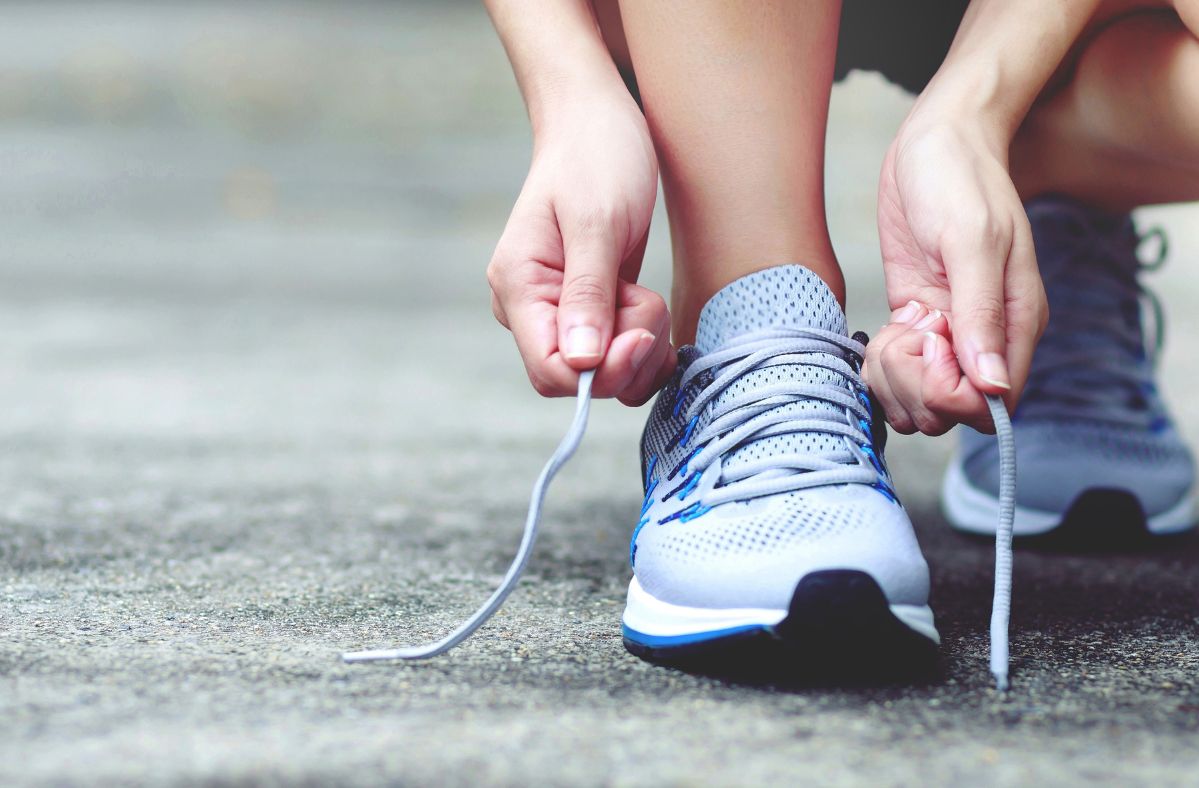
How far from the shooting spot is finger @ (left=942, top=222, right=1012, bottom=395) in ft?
2.14

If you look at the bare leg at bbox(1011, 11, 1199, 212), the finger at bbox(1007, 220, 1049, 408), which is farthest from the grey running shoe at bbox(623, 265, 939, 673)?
the bare leg at bbox(1011, 11, 1199, 212)

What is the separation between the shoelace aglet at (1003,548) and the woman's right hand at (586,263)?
0.63 feet

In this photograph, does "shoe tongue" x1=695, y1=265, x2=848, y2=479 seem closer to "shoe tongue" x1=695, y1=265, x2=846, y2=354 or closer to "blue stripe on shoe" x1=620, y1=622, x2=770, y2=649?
"shoe tongue" x1=695, y1=265, x2=846, y2=354

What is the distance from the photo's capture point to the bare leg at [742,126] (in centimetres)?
80

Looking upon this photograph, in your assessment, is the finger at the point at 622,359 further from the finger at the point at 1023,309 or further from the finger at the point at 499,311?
the finger at the point at 1023,309

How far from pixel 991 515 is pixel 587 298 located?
1.80ft

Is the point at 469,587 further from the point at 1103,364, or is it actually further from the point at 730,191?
the point at 1103,364

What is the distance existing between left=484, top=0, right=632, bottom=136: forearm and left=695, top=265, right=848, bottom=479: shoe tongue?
0.15 m

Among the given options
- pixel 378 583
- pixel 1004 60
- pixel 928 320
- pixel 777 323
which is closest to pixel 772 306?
pixel 777 323

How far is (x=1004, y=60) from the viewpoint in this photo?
0.79 m

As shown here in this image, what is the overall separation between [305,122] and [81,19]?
88.3 inches

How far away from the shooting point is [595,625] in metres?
0.79

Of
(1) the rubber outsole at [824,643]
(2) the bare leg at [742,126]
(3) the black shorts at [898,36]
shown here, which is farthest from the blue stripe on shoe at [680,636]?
(3) the black shorts at [898,36]

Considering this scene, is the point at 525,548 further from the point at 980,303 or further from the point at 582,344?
the point at 980,303
